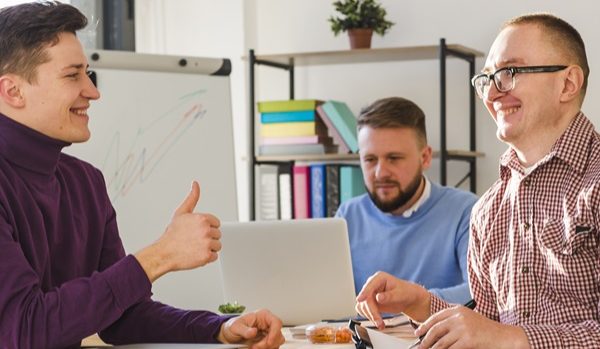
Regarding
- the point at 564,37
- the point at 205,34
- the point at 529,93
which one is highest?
the point at 205,34

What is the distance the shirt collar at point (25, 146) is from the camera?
174 cm

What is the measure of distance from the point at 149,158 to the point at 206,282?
0.45 metres

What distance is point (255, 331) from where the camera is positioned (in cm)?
177

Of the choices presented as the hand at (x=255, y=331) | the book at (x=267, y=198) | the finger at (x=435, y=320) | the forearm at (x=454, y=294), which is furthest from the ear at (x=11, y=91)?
the book at (x=267, y=198)

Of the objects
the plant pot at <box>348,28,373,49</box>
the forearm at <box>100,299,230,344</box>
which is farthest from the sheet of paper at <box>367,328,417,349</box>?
the plant pot at <box>348,28,373,49</box>

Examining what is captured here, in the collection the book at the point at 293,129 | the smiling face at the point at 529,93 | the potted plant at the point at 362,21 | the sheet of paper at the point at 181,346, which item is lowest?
the sheet of paper at the point at 181,346

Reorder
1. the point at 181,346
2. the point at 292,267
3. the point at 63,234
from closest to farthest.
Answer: the point at 181,346, the point at 63,234, the point at 292,267

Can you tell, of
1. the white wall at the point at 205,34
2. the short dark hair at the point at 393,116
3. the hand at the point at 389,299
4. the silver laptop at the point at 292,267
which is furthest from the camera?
the white wall at the point at 205,34

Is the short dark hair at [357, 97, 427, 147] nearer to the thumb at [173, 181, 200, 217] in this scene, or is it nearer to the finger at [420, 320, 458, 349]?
the thumb at [173, 181, 200, 217]

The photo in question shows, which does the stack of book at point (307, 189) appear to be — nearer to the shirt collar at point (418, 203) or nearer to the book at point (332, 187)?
the book at point (332, 187)

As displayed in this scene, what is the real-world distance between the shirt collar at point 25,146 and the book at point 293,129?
2.45 meters

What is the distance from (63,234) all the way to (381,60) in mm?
2675

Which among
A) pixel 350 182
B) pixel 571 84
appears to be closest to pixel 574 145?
pixel 571 84

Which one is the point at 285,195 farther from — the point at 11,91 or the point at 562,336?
the point at 562,336
